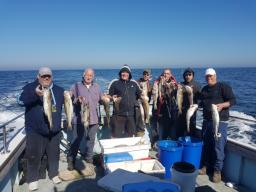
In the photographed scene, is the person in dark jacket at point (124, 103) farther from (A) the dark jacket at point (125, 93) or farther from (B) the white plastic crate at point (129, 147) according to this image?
(B) the white plastic crate at point (129, 147)

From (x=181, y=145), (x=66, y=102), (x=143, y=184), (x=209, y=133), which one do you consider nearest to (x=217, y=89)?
(x=209, y=133)

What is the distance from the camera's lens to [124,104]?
5.96 meters

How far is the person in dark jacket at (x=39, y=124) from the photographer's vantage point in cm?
452

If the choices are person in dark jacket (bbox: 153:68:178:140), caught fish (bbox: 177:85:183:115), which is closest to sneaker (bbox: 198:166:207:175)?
person in dark jacket (bbox: 153:68:178:140)

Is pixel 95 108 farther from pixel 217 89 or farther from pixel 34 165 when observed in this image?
Answer: pixel 217 89

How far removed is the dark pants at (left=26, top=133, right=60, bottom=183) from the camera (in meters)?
4.75

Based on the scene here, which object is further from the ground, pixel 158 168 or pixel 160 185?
pixel 160 185

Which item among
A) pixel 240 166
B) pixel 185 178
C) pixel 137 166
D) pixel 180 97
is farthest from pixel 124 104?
pixel 185 178

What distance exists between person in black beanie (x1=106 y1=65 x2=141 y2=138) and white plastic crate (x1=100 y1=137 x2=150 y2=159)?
0.44 meters

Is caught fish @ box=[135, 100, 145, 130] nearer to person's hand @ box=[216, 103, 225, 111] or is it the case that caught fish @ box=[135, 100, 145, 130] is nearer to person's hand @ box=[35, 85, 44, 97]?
person's hand @ box=[216, 103, 225, 111]

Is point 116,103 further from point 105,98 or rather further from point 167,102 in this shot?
point 167,102

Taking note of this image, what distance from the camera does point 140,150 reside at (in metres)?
5.21

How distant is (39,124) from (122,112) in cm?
195

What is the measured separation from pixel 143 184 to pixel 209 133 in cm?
327
